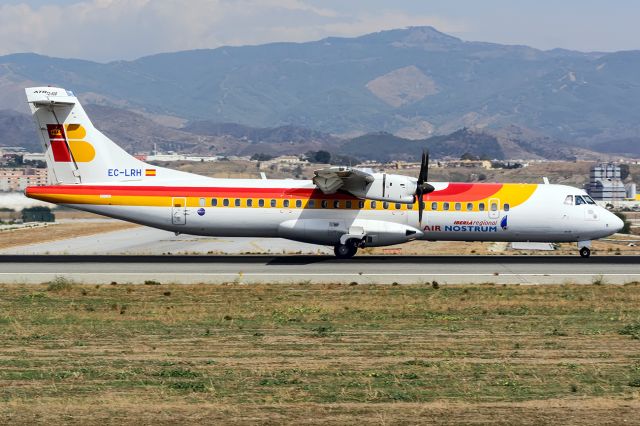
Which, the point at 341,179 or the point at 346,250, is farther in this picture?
the point at 346,250

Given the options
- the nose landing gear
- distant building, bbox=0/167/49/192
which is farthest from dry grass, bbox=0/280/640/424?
distant building, bbox=0/167/49/192

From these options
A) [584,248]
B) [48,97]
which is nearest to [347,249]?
[584,248]

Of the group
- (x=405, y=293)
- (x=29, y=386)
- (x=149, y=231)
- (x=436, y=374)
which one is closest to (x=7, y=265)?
(x=405, y=293)

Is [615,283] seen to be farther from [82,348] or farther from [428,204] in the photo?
[82,348]

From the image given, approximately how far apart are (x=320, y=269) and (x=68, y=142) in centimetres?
1310

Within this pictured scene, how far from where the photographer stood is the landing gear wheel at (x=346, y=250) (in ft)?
139

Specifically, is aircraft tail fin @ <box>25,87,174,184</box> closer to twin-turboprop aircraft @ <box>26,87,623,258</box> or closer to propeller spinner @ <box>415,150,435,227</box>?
twin-turboprop aircraft @ <box>26,87,623,258</box>

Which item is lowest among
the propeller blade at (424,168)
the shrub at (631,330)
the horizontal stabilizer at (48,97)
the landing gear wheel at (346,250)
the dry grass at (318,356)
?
the dry grass at (318,356)

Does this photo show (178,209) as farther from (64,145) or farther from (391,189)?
(391,189)

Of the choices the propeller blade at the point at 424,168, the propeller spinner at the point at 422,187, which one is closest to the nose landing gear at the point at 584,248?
the propeller spinner at the point at 422,187

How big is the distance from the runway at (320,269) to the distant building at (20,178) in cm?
7733

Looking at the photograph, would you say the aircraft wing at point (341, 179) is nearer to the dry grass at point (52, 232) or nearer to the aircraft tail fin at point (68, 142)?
the aircraft tail fin at point (68, 142)

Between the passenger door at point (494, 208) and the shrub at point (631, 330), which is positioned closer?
the shrub at point (631, 330)

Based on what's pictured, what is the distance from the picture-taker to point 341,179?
4106 centimetres
